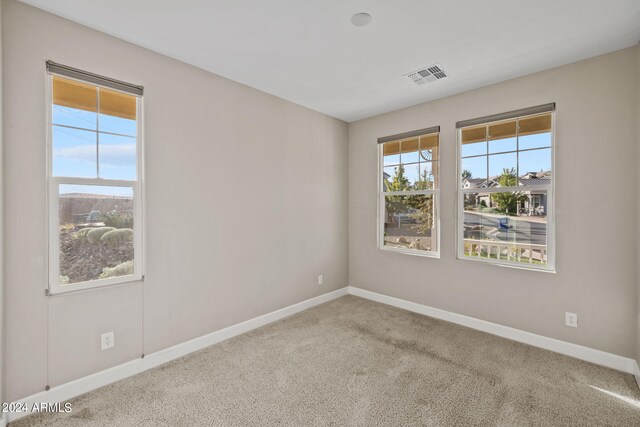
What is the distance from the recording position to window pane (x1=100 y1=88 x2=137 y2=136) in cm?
228

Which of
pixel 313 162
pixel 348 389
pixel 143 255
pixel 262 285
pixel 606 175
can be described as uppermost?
pixel 313 162

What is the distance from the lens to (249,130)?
10.5ft

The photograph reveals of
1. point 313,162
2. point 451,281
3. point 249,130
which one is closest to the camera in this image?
point 249,130

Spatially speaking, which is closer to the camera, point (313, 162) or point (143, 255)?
point (143, 255)

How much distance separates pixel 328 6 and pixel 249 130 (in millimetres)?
1582

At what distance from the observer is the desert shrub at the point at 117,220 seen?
2287 mm

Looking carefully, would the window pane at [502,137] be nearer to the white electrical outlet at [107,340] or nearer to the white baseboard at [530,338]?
the white baseboard at [530,338]

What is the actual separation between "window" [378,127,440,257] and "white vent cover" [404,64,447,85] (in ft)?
2.27

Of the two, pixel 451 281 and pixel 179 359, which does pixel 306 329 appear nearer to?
pixel 179 359

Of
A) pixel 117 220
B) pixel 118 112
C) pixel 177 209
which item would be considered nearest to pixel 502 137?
pixel 177 209

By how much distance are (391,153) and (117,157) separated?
3174mm

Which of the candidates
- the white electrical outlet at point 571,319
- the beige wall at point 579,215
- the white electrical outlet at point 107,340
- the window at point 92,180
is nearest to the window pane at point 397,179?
the beige wall at point 579,215

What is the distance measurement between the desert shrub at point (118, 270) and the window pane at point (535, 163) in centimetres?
374

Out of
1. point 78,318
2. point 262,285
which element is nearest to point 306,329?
point 262,285
